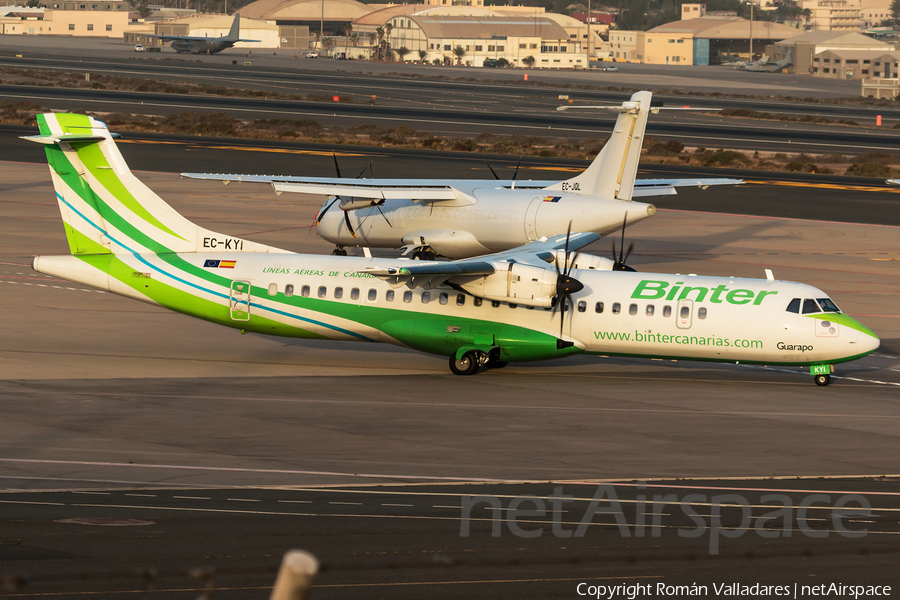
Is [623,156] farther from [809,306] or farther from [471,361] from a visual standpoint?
[471,361]

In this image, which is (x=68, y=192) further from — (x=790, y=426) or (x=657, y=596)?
(x=657, y=596)

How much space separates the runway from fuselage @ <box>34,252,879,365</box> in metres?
1.11

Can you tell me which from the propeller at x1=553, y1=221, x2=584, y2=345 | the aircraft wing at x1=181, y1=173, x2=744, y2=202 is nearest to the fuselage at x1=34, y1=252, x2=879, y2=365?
the propeller at x1=553, y1=221, x2=584, y2=345

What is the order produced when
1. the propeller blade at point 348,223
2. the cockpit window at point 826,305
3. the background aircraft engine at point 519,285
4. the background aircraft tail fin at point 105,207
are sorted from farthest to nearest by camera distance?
the propeller blade at point 348,223
the background aircraft tail fin at point 105,207
the cockpit window at point 826,305
the background aircraft engine at point 519,285

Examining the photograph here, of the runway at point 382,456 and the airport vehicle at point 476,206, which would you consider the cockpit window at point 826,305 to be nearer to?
the runway at point 382,456

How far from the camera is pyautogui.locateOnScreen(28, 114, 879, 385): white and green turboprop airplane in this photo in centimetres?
2891

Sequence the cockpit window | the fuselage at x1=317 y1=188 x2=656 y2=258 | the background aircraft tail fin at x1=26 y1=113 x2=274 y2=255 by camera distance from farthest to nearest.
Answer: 1. the fuselage at x1=317 y1=188 x2=656 y2=258
2. the background aircraft tail fin at x1=26 y1=113 x2=274 y2=255
3. the cockpit window

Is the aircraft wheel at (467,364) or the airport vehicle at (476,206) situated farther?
the airport vehicle at (476,206)

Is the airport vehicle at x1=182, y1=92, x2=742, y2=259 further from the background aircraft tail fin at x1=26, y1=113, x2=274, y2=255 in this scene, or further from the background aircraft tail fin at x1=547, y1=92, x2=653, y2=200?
the background aircraft tail fin at x1=26, y1=113, x2=274, y2=255

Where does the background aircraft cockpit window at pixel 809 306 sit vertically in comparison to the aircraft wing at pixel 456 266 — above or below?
below

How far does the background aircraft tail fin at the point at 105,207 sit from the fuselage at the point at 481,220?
10.5m

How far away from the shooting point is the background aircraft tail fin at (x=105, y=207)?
3148 cm

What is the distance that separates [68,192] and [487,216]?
49.0 feet

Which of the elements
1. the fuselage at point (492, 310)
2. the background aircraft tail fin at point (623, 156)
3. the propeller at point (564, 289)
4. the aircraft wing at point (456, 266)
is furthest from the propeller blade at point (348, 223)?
the propeller at point (564, 289)
